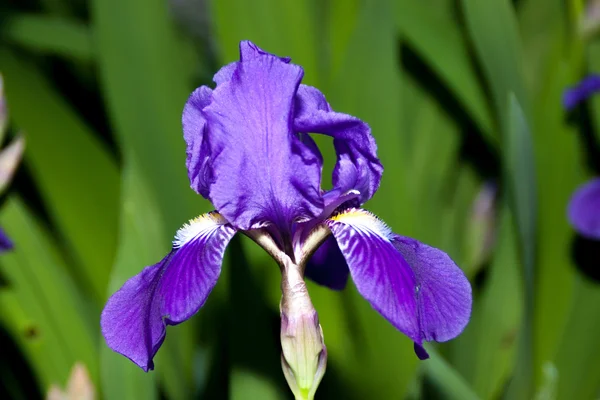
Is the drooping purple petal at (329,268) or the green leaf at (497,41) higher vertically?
the green leaf at (497,41)

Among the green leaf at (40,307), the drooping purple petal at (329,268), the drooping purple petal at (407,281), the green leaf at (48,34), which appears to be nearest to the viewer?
the drooping purple petal at (407,281)

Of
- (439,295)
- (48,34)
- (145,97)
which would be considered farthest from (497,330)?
(48,34)

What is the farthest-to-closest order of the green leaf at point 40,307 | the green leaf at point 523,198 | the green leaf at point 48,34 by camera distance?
the green leaf at point 48,34 → the green leaf at point 40,307 → the green leaf at point 523,198

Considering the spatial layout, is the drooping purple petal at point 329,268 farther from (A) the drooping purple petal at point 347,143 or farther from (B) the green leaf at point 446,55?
(B) the green leaf at point 446,55

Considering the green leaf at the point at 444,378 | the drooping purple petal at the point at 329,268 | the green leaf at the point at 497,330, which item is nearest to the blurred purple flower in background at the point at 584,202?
the green leaf at the point at 497,330

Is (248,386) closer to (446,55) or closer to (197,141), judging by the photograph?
(197,141)

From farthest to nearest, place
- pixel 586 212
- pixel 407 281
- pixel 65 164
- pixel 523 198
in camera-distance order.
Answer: pixel 65 164
pixel 586 212
pixel 523 198
pixel 407 281

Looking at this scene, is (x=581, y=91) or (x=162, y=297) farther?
(x=581, y=91)
